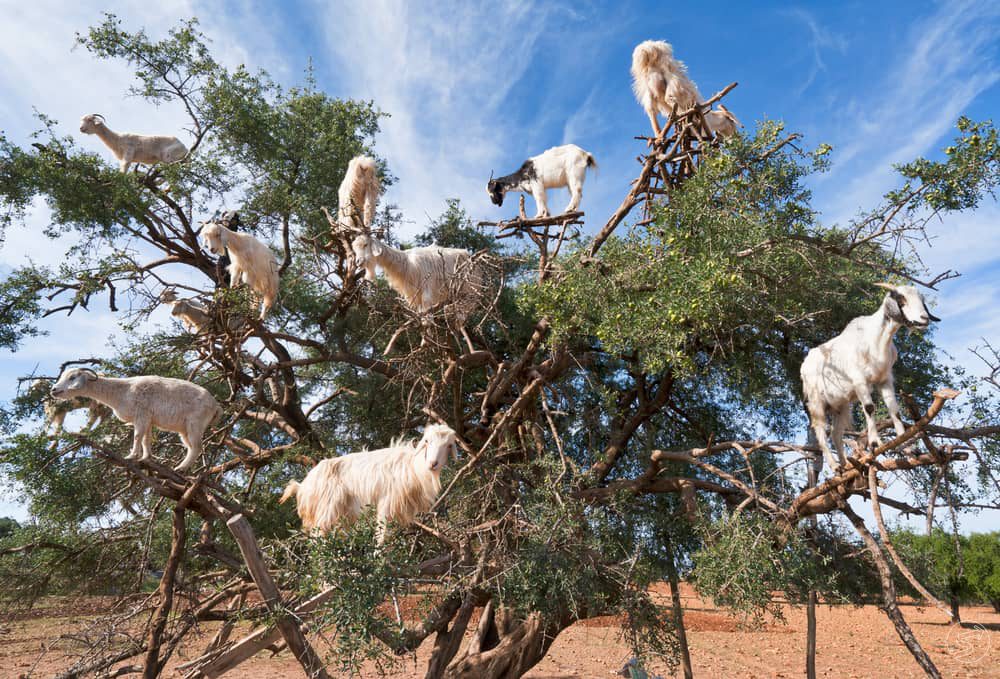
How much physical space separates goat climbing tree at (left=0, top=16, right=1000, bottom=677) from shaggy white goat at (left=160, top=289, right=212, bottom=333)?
0.74 feet

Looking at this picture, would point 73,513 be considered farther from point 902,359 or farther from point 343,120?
point 902,359

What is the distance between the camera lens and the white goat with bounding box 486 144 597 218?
7.81 m

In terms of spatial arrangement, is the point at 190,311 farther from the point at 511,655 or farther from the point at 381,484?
the point at 511,655

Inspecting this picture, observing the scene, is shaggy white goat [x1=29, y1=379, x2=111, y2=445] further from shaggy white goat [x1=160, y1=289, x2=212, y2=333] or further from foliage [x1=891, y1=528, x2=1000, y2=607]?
foliage [x1=891, y1=528, x2=1000, y2=607]

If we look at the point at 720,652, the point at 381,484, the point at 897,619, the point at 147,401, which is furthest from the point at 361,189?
the point at 720,652

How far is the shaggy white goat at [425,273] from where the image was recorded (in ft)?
21.4

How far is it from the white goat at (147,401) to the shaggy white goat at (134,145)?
4267 millimetres

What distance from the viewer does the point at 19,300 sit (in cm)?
742

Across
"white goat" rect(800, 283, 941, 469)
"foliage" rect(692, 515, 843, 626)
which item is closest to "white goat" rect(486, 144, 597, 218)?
"white goat" rect(800, 283, 941, 469)

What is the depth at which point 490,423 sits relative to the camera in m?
7.78

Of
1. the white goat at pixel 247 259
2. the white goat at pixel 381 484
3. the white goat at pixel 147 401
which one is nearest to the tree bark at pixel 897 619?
the white goat at pixel 381 484

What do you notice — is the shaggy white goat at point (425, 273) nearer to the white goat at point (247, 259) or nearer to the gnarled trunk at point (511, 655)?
the white goat at point (247, 259)

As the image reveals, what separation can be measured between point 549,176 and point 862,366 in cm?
438

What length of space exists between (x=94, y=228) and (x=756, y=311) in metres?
7.75
